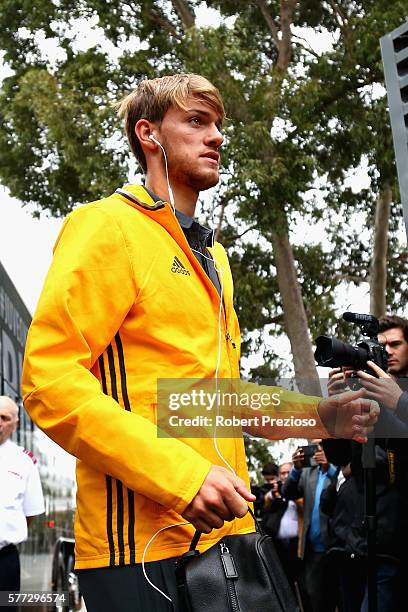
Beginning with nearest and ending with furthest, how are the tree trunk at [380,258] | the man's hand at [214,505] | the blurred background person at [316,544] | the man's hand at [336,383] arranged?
the man's hand at [214,505]
the man's hand at [336,383]
the blurred background person at [316,544]
the tree trunk at [380,258]

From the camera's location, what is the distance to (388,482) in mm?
5062

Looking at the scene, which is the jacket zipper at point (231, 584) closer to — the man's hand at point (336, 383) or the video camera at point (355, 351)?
the man's hand at point (336, 383)

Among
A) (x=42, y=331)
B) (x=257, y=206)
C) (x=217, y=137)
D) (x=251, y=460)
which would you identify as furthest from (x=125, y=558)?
(x=251, y=460)

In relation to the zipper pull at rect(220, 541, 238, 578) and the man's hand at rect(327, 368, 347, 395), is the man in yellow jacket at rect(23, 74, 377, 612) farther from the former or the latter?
the man's hand at rect(327, 368, 347, 395)

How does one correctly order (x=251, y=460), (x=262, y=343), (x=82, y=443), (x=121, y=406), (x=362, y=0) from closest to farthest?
(x=82, y=443), (x=121, y=406), (x=362, y=0), (x=262, y=343), (x=251, y=460)

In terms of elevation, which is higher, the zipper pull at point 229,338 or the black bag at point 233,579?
the zipper pull at point 229,338

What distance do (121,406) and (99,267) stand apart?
32 centimetres

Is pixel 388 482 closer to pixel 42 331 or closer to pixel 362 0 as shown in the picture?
pixel 42 331

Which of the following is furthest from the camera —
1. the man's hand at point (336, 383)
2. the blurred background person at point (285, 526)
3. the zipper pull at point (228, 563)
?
the blurred background person at point (285, 526)

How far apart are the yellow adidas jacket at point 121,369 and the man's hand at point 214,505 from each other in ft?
0.07

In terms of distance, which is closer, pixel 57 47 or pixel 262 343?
pixel 57 47

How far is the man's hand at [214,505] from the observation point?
6.01 ft

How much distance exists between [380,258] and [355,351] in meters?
13.7

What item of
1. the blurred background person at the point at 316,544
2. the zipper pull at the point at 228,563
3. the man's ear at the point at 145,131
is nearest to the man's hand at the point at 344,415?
the zipper pull at the point at 228,563
